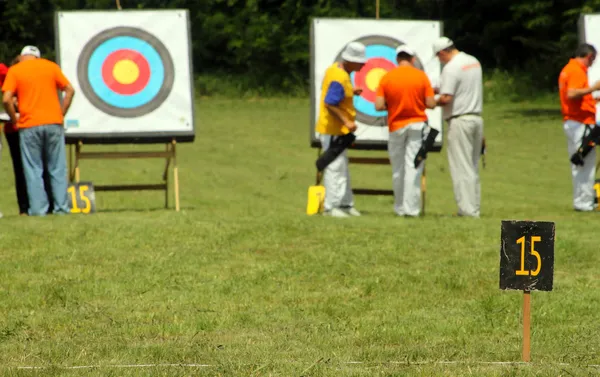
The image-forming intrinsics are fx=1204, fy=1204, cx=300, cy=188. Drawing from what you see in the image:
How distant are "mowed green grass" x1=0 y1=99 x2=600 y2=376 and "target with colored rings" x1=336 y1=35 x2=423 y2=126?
1.99 metres

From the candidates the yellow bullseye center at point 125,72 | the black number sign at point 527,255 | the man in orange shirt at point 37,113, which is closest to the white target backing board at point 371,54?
the yellow bullseye center at point 125,72

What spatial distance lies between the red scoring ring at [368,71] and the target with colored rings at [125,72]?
223 cm

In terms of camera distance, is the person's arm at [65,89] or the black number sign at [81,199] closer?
the person's arm at [65,89]

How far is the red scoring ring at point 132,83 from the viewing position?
1421 cm

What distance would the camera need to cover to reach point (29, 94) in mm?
12469

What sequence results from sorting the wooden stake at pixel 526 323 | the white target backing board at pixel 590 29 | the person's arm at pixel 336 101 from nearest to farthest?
the wooden stake at pixel 526 323
the person's arm at pixel 336 101
the white target backing board at pixel 590 29

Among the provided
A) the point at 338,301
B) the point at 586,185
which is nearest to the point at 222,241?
the point at 338,301

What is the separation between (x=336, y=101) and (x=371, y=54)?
2.25 meters

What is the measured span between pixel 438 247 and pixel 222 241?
179cm

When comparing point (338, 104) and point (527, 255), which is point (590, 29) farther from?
point (527, 255)

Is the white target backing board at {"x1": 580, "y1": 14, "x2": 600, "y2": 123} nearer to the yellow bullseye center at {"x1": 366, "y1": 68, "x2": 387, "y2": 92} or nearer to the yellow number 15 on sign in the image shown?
the yellow bullseye center at {"x1": 366, "y1": 68, "x2": 387, "y2": 92}

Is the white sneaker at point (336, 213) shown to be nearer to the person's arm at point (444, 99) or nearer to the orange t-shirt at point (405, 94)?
the orange t-shirt at point (405, 94)

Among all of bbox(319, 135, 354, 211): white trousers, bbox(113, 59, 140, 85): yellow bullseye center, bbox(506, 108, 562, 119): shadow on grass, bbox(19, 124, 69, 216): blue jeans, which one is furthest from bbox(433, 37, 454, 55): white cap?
bbox(506, 108, 562, 119): shadow on grass

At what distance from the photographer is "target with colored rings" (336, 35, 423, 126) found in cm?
1422
